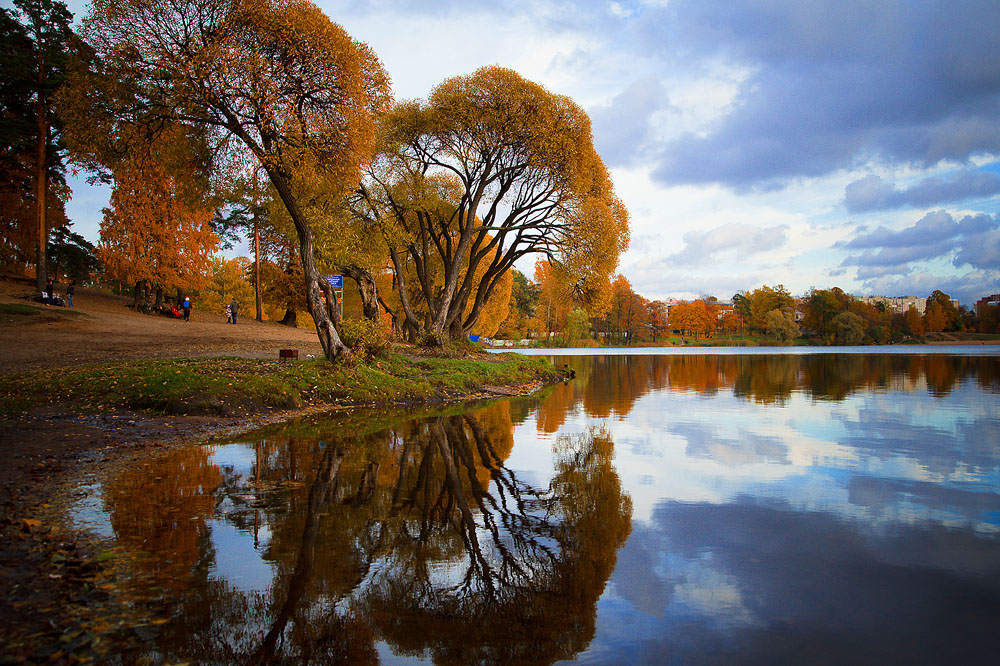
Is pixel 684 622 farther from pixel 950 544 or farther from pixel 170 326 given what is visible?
pixel 170 326

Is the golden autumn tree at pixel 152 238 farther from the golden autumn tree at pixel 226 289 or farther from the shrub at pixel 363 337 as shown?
the golden autumn tree at pixel 226 289

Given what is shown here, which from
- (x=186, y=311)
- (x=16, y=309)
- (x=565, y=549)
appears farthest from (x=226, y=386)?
(x=186, y=311)

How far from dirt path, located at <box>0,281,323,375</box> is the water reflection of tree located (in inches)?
480

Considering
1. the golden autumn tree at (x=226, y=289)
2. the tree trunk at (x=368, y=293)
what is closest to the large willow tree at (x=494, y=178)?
the tree trunk at (x=368, y=293)

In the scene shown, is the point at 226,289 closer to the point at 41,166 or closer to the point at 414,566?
the point at 41,166

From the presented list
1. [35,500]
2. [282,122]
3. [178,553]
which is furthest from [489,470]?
[282,122]

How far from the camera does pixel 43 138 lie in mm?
31281

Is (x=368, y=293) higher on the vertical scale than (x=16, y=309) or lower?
higher

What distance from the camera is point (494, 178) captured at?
82.7ft

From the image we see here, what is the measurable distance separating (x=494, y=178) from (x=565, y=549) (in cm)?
2252

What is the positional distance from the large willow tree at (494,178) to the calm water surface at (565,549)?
16986 mm

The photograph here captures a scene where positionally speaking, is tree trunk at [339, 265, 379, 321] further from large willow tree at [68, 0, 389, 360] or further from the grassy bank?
large willow tree at [68, 0, 389, 360]

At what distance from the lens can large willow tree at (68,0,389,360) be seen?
12.8m

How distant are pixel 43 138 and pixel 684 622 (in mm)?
40844
